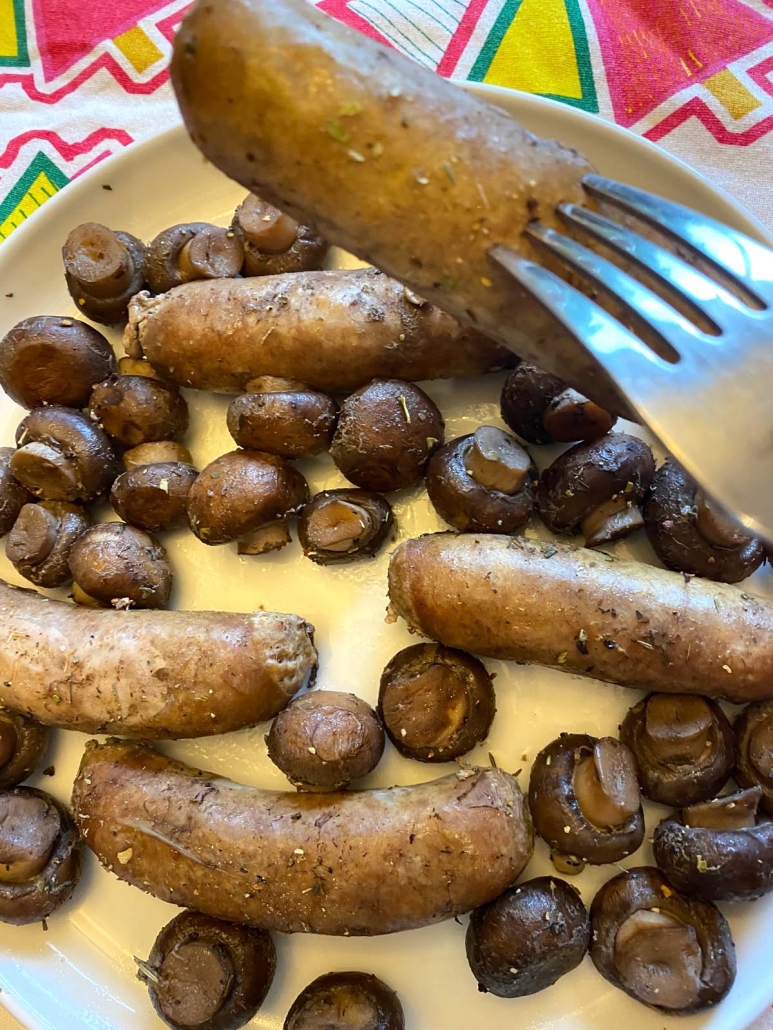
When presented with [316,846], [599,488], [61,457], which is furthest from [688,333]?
[61,457]

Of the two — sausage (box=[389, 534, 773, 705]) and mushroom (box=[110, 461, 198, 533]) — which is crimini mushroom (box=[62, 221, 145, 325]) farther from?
sausage (box=[389, 534, 773, 705])

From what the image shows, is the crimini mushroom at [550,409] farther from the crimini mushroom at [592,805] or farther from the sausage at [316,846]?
the sausage at [316,846]

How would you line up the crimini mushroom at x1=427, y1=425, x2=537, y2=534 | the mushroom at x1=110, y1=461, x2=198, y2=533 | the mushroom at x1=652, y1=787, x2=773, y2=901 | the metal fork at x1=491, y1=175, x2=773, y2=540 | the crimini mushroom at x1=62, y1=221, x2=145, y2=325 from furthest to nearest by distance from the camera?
the crimini mushroom at x1=62, y1=221, x2=145, y2=325
the mushroom at x1=110, y1=461, x2=198, y2=533
the crimini mushroom at x1=427, y1=425, x2=537, y2=534
the mushroom at x1=652, y1=787, x2=773, y2=901
the metal fork at x1=491, y1=175, x2=773, y2=540

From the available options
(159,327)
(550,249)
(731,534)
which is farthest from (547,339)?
(159,327)

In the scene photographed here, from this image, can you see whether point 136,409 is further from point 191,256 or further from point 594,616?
point 594,616

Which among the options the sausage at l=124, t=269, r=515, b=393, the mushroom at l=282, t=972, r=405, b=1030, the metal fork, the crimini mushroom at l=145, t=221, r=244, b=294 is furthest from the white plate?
the metal fork

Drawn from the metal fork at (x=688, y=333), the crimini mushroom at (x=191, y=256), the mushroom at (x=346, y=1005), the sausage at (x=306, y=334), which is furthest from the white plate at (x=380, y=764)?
the metal fork at (x=688, y=333)
